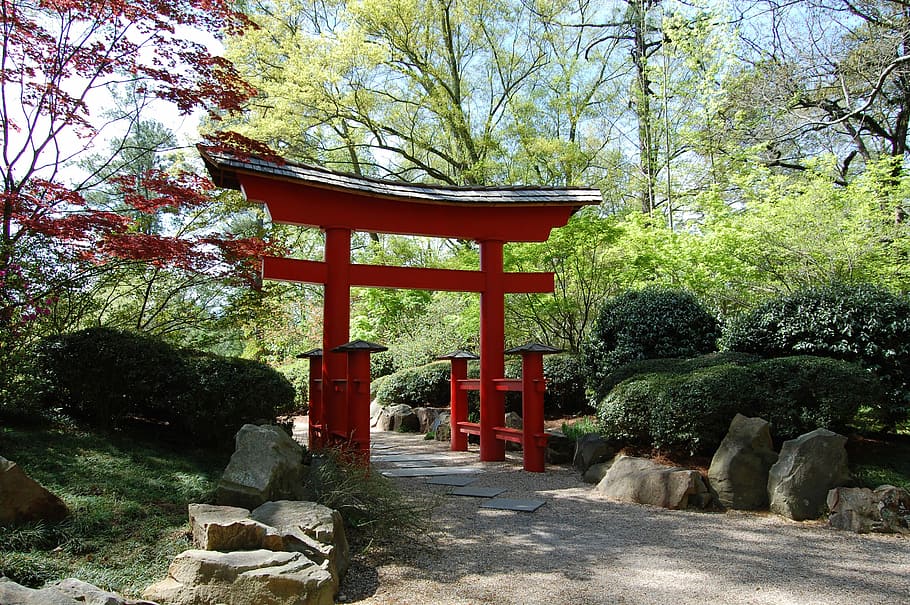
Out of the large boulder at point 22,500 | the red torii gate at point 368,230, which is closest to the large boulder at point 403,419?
the red torii gate at point 368,230

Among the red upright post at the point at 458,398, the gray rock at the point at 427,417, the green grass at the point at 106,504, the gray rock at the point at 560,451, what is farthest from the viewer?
the gray rock at the point at 427,417

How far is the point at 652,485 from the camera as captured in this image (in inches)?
229

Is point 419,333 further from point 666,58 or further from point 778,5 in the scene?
point 778,5

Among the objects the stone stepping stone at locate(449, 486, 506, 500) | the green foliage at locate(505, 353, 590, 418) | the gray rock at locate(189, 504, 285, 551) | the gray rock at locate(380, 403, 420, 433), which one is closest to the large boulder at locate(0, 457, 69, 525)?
the gray rock at locate(189, 504, 285, 551)

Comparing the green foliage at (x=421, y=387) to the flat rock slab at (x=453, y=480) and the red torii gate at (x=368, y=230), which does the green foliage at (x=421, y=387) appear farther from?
the flat rock slab at (x=453, y=480)

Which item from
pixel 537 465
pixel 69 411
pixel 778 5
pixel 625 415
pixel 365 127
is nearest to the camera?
pixel 69 411

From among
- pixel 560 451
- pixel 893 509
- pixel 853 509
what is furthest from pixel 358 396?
pixel 893 509

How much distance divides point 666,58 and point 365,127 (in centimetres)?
772

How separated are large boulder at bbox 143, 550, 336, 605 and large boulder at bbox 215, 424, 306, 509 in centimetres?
93

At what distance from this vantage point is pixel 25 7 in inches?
237

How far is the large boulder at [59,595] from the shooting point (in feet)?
7.66

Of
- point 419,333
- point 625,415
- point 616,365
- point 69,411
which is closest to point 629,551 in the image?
point 625,415

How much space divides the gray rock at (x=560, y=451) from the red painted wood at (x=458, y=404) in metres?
1.76

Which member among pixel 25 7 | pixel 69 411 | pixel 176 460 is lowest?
pixel 176 460
